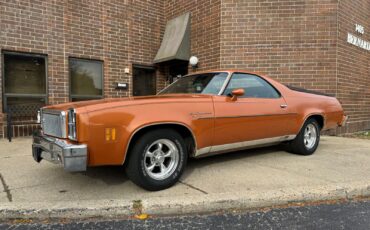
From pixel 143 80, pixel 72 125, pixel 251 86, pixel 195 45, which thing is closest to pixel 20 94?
pixel 143 80

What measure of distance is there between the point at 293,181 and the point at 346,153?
2543mm

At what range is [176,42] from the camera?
984 cm

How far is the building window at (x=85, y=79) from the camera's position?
8.84 meters

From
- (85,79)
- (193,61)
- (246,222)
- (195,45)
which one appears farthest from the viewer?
(195,45)

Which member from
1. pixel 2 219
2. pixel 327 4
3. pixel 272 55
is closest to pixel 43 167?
pixel 2 219

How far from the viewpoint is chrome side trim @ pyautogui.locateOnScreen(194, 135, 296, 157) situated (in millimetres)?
4160

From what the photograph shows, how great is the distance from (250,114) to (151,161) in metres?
1.68

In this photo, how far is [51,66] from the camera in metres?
8.34

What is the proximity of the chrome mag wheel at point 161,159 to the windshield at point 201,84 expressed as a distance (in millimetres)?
1087

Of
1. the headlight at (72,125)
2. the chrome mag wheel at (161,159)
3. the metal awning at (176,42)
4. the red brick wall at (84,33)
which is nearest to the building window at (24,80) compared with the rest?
the red brick wall at (84,33)

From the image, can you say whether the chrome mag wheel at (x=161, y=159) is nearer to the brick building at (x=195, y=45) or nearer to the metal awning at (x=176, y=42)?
the brick building at (x=195, y=45)

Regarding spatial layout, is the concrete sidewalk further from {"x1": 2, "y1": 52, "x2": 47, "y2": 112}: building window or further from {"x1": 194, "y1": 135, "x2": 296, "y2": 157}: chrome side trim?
{"x1": 2, "y1": 52, "x2": 47, "y2": 112}: building window

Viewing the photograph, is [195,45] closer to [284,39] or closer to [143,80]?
[143,80]

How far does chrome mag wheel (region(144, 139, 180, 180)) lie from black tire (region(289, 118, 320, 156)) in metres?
2.61
